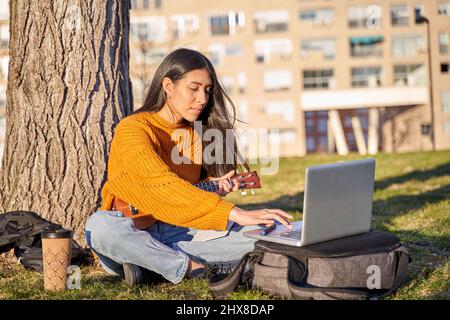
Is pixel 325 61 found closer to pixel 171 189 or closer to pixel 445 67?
pixel 445 67

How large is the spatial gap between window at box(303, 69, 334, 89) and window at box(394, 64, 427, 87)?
13.6 ft

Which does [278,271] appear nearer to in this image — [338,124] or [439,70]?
[338,124]

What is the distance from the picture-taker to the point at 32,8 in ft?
16.7

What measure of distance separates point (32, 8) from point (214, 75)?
163 cm

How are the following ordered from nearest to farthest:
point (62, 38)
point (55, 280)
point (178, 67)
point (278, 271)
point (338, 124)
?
point (278, 271)
point (55, 280)
point (178, 67)
point (62, 38)
point (338, 124)

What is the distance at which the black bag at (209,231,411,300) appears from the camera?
11.1ft

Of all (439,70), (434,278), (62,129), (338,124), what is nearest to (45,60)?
(62,129)

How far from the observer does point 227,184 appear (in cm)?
439

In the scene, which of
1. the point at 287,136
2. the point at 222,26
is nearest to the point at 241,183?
the point at 287,136

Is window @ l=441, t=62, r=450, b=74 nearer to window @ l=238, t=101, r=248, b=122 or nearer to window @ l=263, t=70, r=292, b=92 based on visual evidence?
window @ l=263, t=70, r=292, b=92

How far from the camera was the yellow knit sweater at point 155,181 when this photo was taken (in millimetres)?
3715

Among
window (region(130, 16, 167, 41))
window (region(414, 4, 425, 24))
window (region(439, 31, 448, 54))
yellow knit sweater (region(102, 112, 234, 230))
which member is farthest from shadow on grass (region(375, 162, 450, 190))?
window (region(439, 31, 448, 54))

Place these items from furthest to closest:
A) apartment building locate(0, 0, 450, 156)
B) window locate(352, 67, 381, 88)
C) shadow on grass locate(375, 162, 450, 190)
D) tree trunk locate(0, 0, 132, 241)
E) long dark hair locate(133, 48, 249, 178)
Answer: apartment building locate(0, 0, 450, 156), window locate(352, 67, 381, 88), shadow on grass locate(375, 162, 450, 190), tree trunk locate(0, 0, 132, 241), long dark hair locate(133, 48, 249, 178)
